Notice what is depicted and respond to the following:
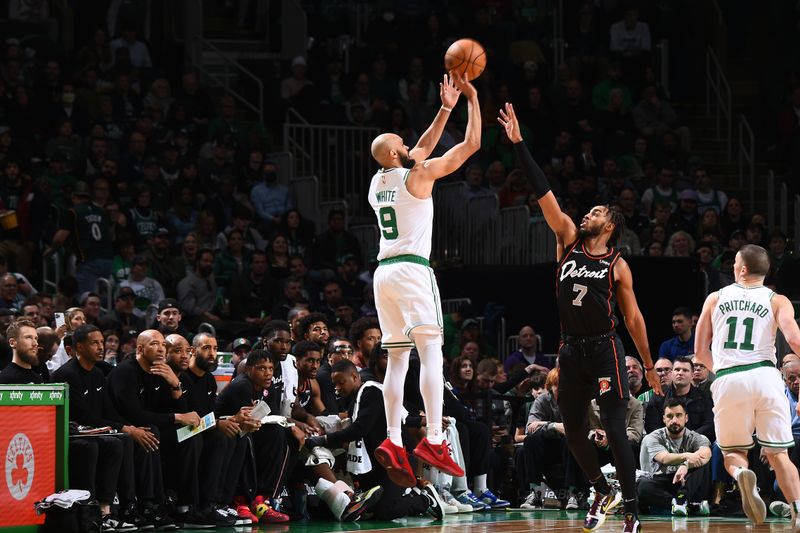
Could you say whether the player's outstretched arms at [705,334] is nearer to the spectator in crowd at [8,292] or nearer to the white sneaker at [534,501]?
the white sneaker at [534,501]

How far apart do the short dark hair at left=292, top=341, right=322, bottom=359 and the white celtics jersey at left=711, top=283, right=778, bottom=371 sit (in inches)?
153

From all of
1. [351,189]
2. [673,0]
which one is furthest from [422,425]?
[673,0]

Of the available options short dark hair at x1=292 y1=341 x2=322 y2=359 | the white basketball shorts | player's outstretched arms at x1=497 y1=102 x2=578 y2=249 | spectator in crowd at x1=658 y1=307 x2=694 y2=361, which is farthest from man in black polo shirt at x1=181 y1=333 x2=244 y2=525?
spectator in crowd at x1=658 y1=307 x2=694 y2=361

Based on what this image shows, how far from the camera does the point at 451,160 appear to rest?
9727 millimetres

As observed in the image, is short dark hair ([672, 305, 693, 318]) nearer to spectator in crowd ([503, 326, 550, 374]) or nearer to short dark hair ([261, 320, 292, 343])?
spectator in crowd ([503, 326, 550, 374])

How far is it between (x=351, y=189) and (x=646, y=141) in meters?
4.36

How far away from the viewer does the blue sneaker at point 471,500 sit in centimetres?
1356

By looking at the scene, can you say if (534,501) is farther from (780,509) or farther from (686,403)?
(780,509)

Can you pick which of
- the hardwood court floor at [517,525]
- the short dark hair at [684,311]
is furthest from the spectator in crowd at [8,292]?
the short dark hair at [684,311]

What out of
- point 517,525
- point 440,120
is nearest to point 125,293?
point 517,525

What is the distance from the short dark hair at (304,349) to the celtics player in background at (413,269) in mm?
3066

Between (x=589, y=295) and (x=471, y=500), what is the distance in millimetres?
4038

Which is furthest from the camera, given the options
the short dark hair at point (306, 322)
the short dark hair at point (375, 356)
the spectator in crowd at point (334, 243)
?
the spectator in crowd at point (334, 243)

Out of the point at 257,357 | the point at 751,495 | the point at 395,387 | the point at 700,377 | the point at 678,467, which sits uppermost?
the point at 257,357
